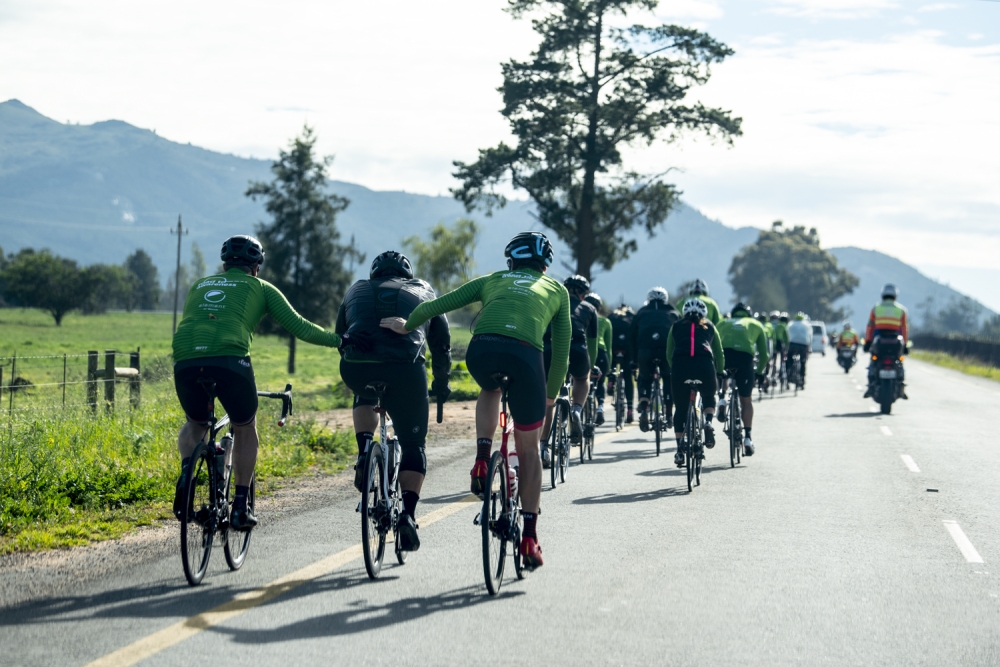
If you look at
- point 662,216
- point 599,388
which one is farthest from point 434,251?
point 599,388

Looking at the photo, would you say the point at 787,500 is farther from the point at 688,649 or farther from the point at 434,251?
the point at 434,251

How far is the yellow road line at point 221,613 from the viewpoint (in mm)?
4691

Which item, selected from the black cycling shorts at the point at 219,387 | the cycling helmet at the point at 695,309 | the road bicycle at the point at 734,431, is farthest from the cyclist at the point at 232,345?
the road bicycle at the point at 734,431

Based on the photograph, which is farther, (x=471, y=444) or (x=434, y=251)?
(x=434, y=251)

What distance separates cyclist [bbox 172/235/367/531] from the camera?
608 centimetres

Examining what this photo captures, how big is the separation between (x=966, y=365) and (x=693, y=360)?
40.4 metres

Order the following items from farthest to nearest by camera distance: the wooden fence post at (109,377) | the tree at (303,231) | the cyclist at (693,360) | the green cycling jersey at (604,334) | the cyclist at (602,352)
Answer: the tree at (303,231), the wooden fence post at (109,377), the green cycling jersey at (604,334), the cyclist at (602,352), the cyclist at (693,360)

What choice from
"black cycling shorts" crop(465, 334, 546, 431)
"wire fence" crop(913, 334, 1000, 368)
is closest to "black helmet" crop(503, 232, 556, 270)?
"black cycling shorts" crop(465, 334, 546, 431)

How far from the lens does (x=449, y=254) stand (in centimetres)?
8038

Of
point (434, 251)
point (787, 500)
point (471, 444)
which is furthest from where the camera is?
point (434, 251)

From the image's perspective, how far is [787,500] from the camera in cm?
979

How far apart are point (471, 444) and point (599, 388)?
181 centimetres

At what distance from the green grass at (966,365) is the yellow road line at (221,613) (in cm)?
3564

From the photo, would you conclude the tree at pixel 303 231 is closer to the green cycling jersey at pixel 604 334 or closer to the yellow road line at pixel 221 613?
the green cycling jersey at pixel 604 334
